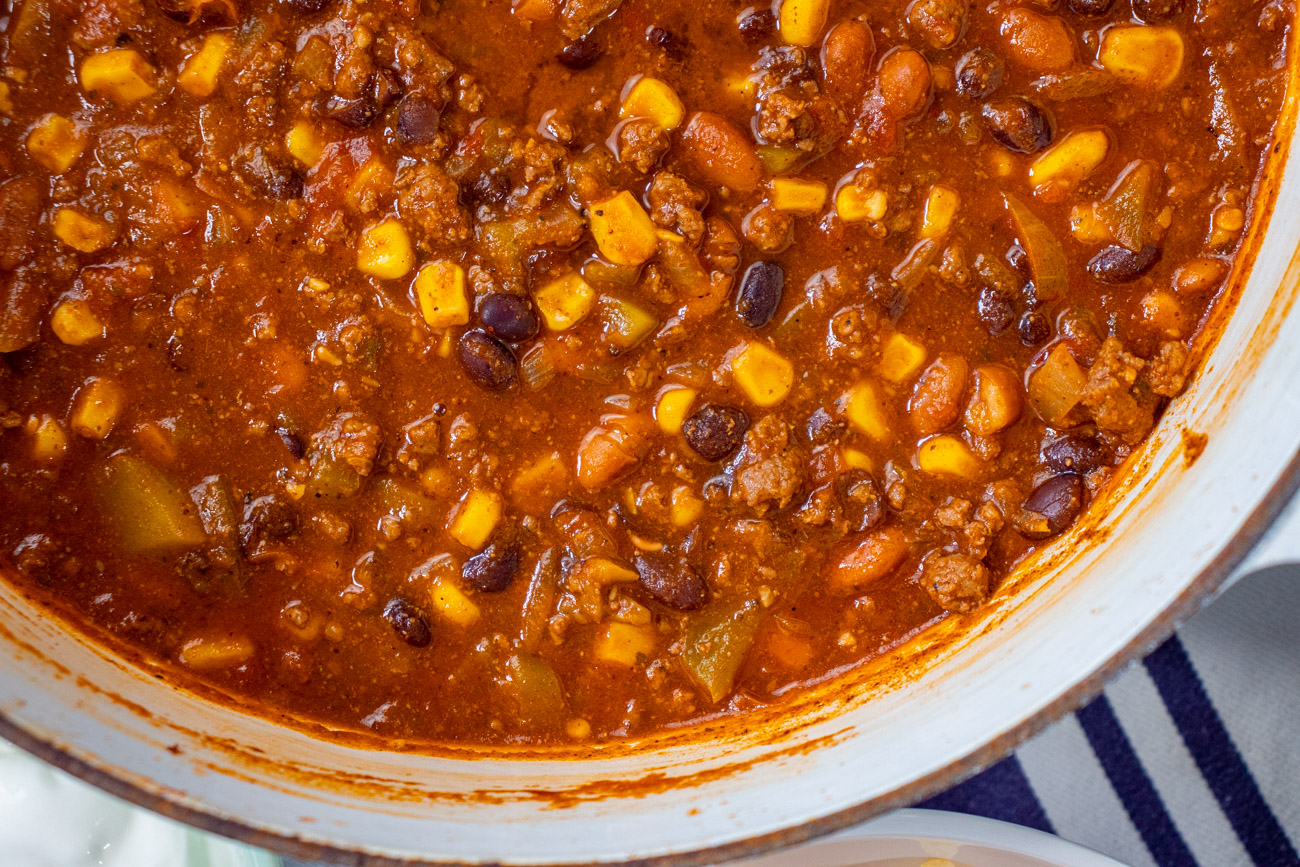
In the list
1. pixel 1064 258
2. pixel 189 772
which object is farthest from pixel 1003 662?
pixel 189 772

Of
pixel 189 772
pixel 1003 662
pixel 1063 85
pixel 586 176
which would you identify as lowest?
pixel 189 772

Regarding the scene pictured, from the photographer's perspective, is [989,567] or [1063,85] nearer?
→ [1063,85]

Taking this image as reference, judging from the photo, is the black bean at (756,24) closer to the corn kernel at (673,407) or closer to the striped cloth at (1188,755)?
the corn kernel at (673,407)

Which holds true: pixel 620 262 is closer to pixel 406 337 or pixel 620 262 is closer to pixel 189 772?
pixel 406 337

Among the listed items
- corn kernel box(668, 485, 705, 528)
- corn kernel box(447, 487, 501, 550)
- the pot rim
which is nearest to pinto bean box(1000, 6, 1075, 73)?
the pot rim

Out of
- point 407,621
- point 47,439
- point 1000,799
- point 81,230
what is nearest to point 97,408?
point 47,439

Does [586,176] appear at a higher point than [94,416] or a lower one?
higher

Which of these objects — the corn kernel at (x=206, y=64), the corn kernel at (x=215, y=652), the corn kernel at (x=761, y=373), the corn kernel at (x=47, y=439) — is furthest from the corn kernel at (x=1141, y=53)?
the corn kernel at (x=47, y=439)
